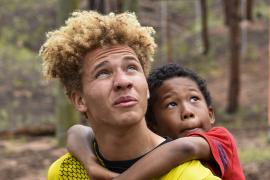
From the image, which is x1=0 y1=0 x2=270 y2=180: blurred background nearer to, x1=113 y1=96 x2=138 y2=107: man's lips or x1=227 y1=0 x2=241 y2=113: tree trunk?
x1=227 y1=0 x2=241 y2=113: tree trunk

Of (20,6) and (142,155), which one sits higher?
(20,6)

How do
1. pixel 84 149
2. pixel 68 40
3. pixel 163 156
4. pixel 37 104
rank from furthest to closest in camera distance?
pixel 37 104 < pixel 84 149 < pixel 68 40 < pixel 163 156

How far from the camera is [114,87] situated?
8.23 ft

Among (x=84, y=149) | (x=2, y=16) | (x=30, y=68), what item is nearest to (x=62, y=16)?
(x=84, y=149)

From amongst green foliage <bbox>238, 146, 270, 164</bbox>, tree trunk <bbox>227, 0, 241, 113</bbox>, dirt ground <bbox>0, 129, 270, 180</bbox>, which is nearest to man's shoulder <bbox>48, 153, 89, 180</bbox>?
dirt ground <bbox>0, 129, 270, 180</bbox>

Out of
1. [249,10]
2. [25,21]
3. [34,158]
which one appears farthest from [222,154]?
[25,21]

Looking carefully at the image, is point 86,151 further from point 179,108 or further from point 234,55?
point 234,55

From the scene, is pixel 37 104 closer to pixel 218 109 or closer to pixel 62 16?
pixel 218 109

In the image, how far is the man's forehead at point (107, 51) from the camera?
2.60m

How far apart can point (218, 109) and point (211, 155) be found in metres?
15.3

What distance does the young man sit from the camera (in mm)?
2480

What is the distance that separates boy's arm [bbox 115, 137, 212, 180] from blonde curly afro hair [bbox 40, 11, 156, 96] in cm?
42

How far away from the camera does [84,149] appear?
2.87m

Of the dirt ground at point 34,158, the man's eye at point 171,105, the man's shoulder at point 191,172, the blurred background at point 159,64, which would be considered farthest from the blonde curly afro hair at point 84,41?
→ the blurred background at point 159,64
